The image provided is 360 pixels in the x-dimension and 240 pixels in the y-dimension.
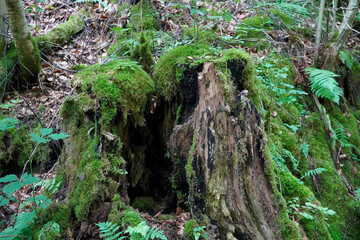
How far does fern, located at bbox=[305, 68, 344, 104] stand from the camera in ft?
15.0

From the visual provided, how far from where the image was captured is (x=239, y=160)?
2863mm

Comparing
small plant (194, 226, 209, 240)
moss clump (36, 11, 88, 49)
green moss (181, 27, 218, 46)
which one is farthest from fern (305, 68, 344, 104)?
moss clump (36, 11, 88, 49)

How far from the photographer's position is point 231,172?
9.38ft

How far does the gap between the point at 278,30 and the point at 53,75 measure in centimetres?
516

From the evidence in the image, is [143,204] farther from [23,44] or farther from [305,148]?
[23,44]

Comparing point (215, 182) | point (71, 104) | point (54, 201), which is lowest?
point (54, 201)

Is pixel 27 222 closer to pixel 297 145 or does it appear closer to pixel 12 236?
pixel 12 236

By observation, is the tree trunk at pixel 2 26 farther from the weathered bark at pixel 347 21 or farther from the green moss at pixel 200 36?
the weathered bark at pixel 347 21

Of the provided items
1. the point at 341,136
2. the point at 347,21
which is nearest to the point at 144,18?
the point at 347,21

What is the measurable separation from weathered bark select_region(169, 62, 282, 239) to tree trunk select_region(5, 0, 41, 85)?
12.9 ft

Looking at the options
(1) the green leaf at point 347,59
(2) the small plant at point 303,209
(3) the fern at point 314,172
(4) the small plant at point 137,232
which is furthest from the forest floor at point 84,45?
(2) the small plant at point 303,209

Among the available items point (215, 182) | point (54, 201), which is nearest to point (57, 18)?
point (54, 201)

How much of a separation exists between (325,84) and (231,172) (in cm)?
283

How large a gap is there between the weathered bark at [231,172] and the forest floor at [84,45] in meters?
2.24
